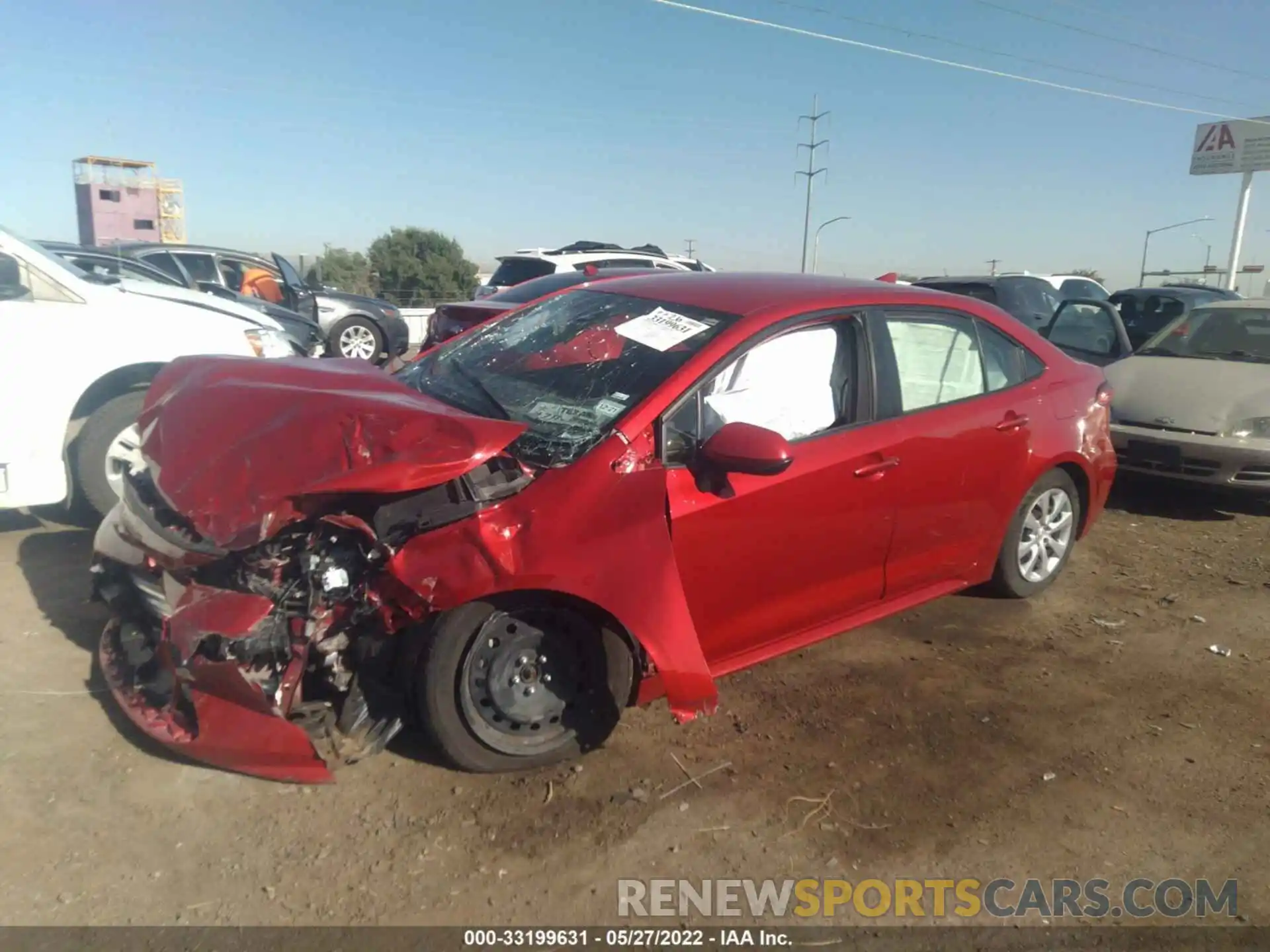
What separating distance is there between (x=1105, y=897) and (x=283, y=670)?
259cm

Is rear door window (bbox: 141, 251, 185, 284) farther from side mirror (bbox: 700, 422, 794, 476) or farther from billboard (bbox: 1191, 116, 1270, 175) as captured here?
billboard (bbox: 1191, 116, 1270, 175)

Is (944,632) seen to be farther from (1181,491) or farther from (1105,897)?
(1181,491)

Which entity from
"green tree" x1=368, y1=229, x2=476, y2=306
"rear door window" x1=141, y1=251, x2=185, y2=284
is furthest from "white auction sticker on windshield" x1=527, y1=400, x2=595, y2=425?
"green tree" x1=368, y1=229, x2=476, y2=306

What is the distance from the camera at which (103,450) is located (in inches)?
188

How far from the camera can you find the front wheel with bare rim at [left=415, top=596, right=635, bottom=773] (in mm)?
2859

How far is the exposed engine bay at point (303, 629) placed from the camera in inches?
109

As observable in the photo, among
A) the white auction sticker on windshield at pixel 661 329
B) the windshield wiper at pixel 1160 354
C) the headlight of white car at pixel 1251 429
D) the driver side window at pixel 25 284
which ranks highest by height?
the driver side window at pixel 25 284

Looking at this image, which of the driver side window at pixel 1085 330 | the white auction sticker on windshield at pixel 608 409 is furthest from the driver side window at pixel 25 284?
the driver side window at pixel 1085 330

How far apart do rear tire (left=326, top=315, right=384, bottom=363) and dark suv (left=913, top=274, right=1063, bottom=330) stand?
25.3ft

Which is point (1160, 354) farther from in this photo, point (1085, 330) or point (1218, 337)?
point (1085, 330)

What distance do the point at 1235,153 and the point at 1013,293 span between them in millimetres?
32804

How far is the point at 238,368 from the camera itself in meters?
3.66

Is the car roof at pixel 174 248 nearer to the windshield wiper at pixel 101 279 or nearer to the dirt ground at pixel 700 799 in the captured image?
the windshield wiper at pixel 101 279

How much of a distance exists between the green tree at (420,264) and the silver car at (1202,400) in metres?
29.8
